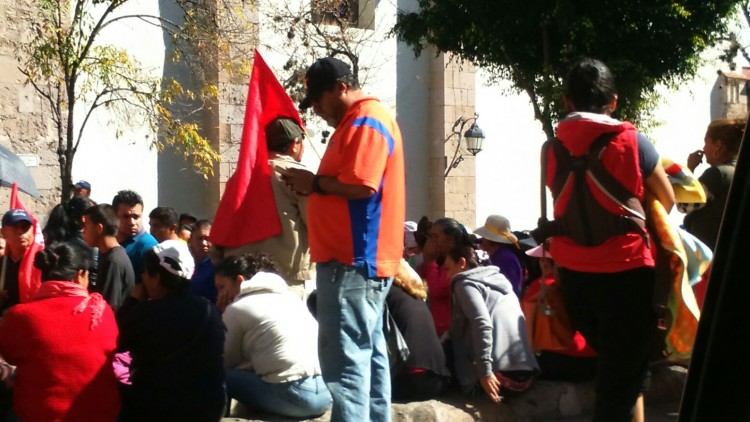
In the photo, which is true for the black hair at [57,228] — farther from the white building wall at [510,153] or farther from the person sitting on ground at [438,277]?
the white building wall at [510,153]

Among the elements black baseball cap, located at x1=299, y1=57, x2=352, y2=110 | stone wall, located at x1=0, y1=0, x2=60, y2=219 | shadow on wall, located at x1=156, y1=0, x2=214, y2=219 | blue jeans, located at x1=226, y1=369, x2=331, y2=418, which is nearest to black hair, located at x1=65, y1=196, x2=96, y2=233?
blue jeans, located at x1=226, y1=369, x2=331, y2=418

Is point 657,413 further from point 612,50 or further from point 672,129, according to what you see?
point 672,129

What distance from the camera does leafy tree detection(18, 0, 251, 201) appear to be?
35.6 feet

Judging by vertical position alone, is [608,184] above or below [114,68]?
below

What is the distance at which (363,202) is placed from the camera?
4.15 meters

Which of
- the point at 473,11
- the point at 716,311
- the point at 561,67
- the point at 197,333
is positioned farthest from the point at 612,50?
the point at 716,311

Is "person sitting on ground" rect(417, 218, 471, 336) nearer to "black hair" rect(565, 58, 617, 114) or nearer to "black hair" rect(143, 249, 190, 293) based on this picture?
"black hair" rect(143, 249, 190, 293)

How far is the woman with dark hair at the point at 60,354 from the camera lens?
4652 mm

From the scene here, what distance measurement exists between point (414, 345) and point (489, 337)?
1.28 feet

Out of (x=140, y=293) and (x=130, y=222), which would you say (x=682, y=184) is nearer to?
(x=140, y=293)

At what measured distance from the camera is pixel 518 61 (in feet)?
48.8

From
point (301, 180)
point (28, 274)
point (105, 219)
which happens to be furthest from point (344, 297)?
point (28, 274)

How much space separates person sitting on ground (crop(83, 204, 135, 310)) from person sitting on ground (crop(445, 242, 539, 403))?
191 cm

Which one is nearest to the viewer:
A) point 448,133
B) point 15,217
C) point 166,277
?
point 166,277
